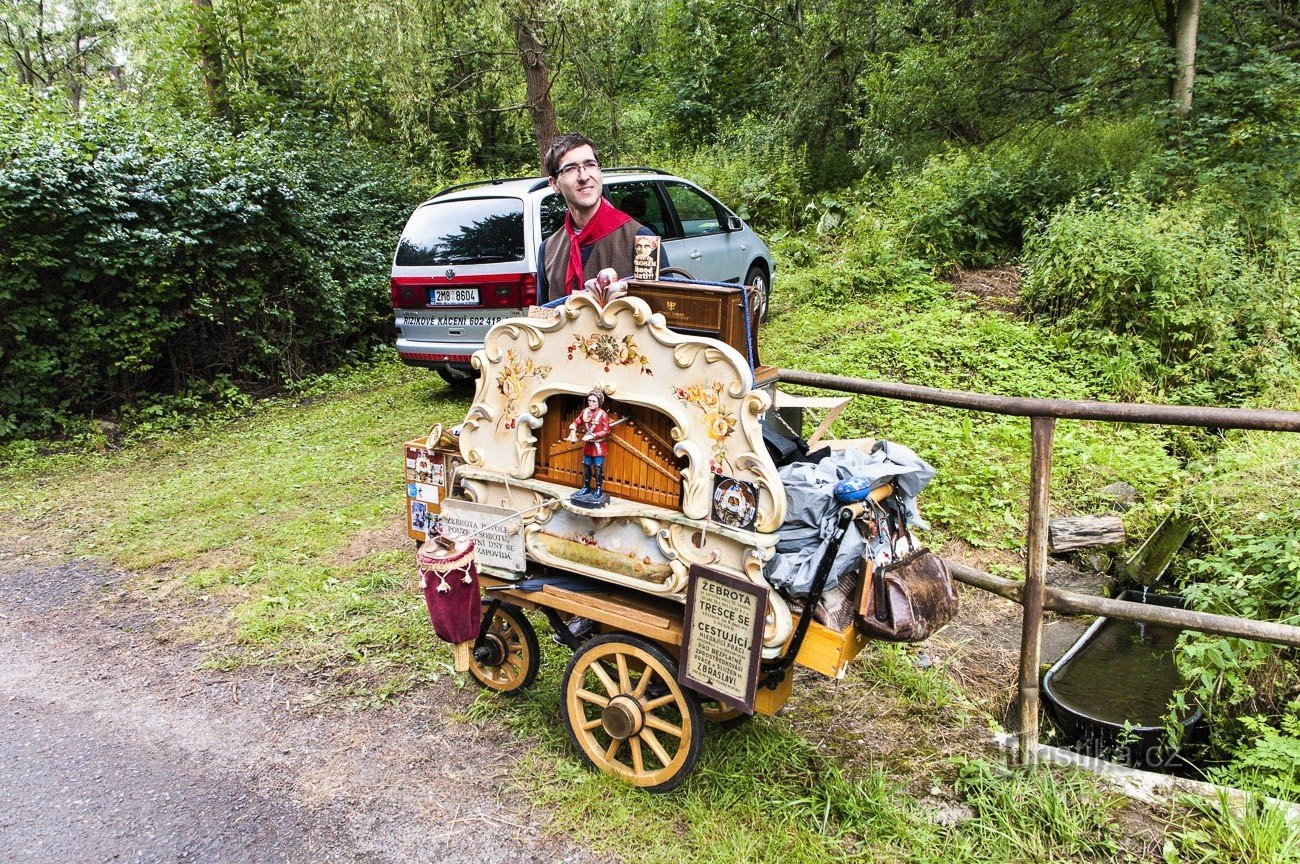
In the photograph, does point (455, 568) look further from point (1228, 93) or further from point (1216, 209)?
point (1228, 93)

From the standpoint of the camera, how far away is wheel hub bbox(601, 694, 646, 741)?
8.97ft

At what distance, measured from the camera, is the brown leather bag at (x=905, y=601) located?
7.69 ft

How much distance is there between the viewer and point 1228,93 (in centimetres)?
864

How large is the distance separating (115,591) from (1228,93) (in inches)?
438

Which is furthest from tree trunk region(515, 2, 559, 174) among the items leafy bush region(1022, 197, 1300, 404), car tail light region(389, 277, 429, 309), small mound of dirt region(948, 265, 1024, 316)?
leafy bush region(1022, 197, 1300, 404)

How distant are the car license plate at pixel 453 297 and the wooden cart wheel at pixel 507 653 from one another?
3.90m

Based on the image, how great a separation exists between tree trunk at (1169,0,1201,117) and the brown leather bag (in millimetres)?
9173

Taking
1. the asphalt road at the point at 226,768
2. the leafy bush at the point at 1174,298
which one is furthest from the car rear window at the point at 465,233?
the leafy bush at the point at 1174,298

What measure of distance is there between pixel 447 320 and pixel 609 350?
15.2ft

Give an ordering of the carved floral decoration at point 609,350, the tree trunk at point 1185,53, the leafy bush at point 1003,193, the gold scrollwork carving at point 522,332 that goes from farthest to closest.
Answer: the tree trunk at point 1185,53 < the leafy bush at point 1003,193 < the gold scrollwork carving at point 522,332 < the carved floral decoration at point 609,350

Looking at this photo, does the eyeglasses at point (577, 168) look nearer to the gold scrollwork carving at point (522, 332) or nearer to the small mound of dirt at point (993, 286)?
the gold scrollwork carving at point (522, 332)

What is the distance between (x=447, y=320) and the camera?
271 inches

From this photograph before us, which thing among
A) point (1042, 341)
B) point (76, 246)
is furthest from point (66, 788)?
point (1042, 341)

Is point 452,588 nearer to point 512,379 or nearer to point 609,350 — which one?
point 512,379
